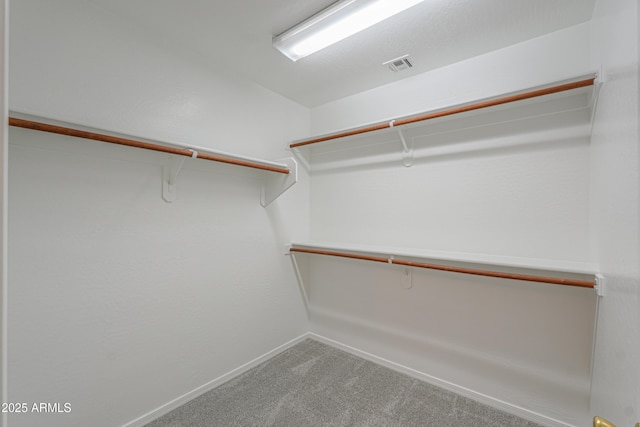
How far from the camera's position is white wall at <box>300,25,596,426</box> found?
4.99 ft

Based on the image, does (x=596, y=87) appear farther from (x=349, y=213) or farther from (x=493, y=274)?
(x=349, y=213)

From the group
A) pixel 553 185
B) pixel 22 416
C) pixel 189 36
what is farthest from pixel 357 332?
pixel 189 36

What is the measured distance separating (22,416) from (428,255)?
2167 mm

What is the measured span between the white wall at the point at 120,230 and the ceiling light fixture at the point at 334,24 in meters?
0.61

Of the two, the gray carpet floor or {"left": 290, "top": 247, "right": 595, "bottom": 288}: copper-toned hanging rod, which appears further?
the gray carpet floor

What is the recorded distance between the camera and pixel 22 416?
3.96 feet

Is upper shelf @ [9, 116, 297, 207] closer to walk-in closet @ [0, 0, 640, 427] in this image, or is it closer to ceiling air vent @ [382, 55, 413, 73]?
walk-in closet @ [0, 0, 640, 427]

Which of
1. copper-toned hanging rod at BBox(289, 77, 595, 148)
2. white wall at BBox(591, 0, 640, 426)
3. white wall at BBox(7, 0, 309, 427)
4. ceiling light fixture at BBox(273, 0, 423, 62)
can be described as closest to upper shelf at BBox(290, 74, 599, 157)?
copper-toned hanging rod at BBox(289, 77, 595, 148)

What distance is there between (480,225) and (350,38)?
56.3 inches

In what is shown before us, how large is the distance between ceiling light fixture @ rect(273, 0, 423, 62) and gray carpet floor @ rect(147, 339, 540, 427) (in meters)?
2.21

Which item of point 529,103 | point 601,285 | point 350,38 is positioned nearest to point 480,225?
point 601,285

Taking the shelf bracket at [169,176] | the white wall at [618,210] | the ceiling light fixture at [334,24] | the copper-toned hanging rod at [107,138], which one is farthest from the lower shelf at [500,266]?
the ceiling light fixture at [334,24]

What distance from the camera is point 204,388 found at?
1.83 metres

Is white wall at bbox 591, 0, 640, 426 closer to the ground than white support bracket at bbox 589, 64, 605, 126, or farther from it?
Answer: closer to the ground
